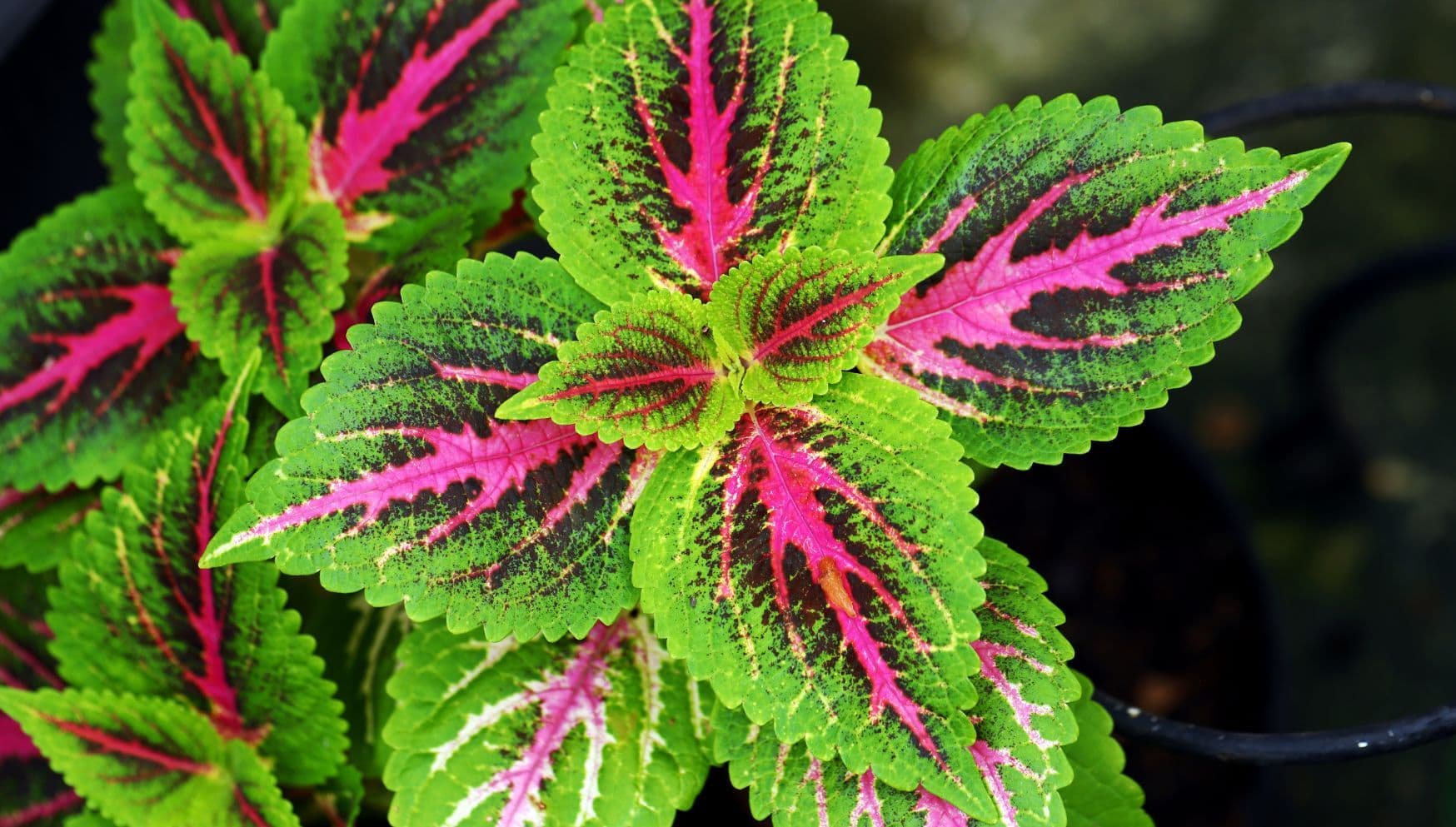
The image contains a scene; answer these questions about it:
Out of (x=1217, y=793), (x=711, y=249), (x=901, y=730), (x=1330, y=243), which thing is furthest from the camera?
(x=1330, y=243)

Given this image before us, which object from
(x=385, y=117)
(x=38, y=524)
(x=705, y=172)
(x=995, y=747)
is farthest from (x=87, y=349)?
(x=995, y=747)

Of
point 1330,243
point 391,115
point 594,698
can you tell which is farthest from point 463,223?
point 1330,243

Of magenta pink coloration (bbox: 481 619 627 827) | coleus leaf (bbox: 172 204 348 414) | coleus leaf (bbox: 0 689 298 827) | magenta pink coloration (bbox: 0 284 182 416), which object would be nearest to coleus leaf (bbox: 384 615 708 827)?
magenta pink coloration (bbox: 481 619 627 827)

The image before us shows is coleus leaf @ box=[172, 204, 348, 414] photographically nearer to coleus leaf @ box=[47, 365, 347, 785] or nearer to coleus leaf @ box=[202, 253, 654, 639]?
coleus leaf @ box=[47, 365, 347, 785]

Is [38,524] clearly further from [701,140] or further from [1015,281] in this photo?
[1015,281]

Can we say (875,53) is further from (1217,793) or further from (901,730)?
(901,730)

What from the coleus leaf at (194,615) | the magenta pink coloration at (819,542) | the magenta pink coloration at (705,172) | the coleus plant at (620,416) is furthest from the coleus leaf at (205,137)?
the magenta pink coloration at (819,542)

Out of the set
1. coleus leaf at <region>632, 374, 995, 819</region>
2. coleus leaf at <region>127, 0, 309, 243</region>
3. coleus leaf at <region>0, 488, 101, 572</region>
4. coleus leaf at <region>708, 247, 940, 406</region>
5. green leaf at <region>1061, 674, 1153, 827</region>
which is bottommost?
green leaf at <region>1061, 674, 1153, 827</region>

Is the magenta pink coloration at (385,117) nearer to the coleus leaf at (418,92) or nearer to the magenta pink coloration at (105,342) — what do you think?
the coleus leaf at (418,92)
